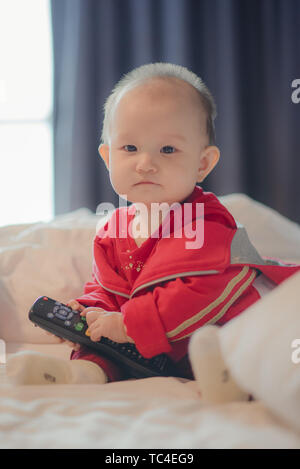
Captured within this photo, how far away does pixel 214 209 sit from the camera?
2.75 feet

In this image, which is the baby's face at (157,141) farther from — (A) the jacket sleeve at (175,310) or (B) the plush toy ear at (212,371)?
(B) the plush toy ear at (212,371)

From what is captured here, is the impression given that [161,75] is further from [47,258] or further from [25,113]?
[25,113]

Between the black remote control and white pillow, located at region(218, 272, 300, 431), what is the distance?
0.26 meters

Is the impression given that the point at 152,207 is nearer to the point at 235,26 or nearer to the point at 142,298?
the point at 142,298

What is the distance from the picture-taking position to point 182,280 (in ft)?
2.51

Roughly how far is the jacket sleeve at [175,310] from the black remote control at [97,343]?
2 cm

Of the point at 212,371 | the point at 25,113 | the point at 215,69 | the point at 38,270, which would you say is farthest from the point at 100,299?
the point at 25,113

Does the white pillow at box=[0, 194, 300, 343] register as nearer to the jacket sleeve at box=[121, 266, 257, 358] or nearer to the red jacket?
the red jacket

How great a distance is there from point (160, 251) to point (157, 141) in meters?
0.19

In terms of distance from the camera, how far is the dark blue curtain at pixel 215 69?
6.69 feet

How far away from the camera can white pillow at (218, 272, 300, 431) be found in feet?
1.44

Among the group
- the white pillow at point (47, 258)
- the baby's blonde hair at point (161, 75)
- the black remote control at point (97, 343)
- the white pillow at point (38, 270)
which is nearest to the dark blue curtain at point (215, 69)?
the white pillow at point (47, 258)

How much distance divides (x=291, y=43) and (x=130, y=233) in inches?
60.3

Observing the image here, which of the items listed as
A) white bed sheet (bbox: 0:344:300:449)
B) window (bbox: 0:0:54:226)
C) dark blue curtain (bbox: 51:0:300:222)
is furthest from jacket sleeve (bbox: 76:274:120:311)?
window (bbox: 0:0:54:226)
